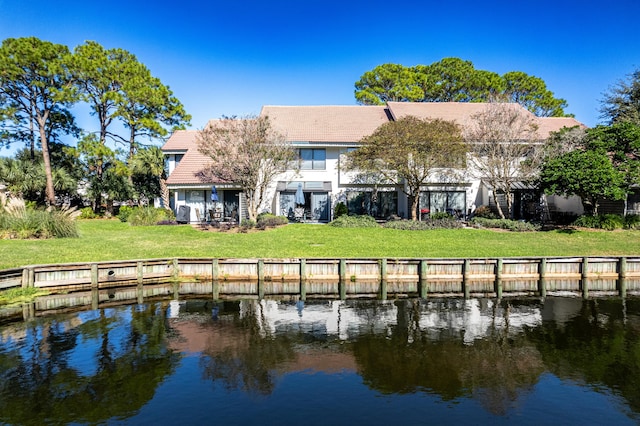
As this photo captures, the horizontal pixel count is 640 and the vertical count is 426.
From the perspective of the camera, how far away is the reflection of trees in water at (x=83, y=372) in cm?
784

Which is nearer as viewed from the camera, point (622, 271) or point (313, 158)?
point (622, 271)

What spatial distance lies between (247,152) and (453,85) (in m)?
33.0

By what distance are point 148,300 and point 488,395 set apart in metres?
11.2

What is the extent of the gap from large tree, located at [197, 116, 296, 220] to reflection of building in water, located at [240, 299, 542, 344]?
11.7m

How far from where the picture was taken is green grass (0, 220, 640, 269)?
18734 mm

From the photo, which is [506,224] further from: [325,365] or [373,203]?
[325,365]

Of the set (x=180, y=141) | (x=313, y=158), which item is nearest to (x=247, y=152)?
(x=313, y=158)

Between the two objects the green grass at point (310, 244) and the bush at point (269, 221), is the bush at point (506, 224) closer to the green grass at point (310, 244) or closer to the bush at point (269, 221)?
the green grass at point (310, 244)

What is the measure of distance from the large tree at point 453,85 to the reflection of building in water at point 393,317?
37.0 m

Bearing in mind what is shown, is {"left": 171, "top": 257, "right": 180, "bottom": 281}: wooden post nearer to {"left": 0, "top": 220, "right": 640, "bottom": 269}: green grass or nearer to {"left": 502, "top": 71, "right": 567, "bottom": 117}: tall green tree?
{"left": 0, "top": 220, "right": 640, "bottom": 269}: green grass

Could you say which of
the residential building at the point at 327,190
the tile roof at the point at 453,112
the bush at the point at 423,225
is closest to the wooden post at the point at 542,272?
the bush at the point at 423,225

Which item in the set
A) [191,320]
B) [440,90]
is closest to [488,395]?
[191,320]

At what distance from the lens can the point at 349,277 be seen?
16672mm

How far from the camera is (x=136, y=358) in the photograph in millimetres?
10164
